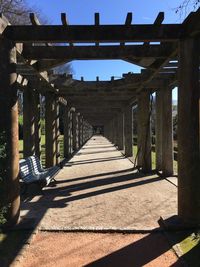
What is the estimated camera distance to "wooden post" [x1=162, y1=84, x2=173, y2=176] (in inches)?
488

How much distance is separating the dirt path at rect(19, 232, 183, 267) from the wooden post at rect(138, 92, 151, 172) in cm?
795

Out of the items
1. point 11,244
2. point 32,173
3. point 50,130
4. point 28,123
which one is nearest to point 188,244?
point 11,244

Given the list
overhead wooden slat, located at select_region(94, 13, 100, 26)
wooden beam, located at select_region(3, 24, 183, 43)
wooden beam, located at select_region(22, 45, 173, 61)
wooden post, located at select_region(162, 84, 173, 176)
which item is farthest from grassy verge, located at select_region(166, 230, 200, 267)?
wooden post, located at select_region(162, 84, 173, 176)

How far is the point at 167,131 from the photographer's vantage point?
1247 centimetres

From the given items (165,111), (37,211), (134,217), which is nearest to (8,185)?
(37,211)

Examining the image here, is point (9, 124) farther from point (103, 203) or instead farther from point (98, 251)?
point (103, 203)

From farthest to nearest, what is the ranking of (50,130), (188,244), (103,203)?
(50,130) < (103,203) < (188,244)

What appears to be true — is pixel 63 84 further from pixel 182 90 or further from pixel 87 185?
pixel 182 90

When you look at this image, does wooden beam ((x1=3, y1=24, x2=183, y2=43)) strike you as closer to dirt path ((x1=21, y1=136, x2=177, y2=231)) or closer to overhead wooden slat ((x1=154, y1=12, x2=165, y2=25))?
overhead wooden slat ((x1=154, y1=12, x2=165, y2=25))

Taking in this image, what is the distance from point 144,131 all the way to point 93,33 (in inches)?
318

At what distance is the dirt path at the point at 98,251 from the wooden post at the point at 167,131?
6.47 m

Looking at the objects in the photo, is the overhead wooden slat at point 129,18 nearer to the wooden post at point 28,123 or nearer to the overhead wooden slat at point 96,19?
the overhead wooden slat at point 96,19

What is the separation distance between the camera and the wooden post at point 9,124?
6539 millimetres

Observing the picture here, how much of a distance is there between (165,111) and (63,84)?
321 centimetres
